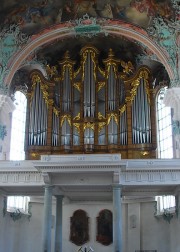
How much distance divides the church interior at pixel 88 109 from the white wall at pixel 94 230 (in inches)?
1.9

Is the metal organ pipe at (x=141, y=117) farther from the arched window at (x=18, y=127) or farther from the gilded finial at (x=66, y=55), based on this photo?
the arched window at (x=18, y=127)

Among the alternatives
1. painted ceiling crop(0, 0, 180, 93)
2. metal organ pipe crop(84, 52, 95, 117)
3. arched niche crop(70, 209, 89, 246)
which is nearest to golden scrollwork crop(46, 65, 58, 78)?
painted ceiling crop(0, 0, 180, 93)

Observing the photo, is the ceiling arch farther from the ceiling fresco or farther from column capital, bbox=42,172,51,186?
column capital, bbox=42,172,51,186

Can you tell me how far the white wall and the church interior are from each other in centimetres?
5

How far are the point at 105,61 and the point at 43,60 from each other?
3.14m

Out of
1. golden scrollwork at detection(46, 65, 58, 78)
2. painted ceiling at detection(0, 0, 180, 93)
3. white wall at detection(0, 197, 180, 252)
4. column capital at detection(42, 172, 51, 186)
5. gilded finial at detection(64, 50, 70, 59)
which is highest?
painted ceiling at detection(0, 0, 180, 93)

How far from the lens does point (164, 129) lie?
70.4 feet

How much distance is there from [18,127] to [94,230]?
637cm

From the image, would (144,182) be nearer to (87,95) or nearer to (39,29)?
(87,95)

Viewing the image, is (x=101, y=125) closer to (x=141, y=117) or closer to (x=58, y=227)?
(x=141, y=117)

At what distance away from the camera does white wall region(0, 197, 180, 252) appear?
20812mm

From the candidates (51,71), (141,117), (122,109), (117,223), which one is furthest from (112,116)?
(117,223)

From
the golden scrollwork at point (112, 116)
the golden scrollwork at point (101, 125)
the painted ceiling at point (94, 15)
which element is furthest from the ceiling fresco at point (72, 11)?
the golden scrollwork at point (101, 125)

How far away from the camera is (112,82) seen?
70.4ft
